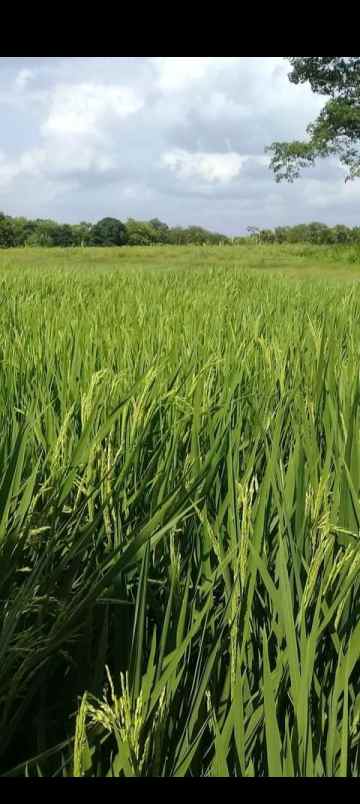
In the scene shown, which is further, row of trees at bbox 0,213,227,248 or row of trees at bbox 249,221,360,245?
row of trees at bbox 0,213,227,248

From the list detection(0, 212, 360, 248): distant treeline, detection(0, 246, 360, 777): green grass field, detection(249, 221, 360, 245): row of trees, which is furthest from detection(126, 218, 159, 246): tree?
detection(0, 246, 360, 777): green grass field

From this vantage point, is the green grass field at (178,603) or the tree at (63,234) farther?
the tree at (63,234)

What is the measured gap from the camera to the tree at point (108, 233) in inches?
2403

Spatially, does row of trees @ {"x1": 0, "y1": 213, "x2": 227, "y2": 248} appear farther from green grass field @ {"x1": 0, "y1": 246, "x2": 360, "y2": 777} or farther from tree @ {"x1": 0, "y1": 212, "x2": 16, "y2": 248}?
green grass field @ {"x1": 0, "y1": 246, "x2": 360, "y2": 777}

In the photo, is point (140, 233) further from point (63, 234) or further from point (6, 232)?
point (6, 232)

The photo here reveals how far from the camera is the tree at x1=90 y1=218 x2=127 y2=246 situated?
200 feet

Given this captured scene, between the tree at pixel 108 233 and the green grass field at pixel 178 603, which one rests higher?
the tree at pixel 108 233

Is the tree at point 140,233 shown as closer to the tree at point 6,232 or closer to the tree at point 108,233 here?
the tree at point 108,233

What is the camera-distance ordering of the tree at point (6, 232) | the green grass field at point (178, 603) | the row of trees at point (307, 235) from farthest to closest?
1. the tree at point (6, 232)
2. the row of trees at point (307, 235)
3. the green grass field at point (178, 603)

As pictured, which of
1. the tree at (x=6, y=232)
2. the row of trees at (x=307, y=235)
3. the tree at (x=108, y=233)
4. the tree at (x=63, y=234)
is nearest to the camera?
the row of trees at (x=307, y=235)

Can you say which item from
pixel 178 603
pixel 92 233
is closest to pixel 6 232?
pixel 92 233

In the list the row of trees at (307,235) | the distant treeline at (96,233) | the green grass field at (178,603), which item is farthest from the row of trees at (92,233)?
the green grass field at (178,603)

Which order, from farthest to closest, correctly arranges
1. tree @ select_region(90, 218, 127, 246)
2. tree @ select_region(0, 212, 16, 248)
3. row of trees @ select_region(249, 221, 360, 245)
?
tree @ select_region(90, 218, 127, 246) < tree @ select_region(0, 212, 16, 248) < row of trees @ select_region(249, 221, 360, 245)

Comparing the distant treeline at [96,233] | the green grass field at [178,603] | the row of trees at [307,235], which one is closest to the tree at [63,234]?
the distant treeline at [96,233]
